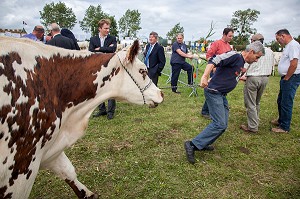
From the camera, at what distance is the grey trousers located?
199 inches

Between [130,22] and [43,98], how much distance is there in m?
68.7

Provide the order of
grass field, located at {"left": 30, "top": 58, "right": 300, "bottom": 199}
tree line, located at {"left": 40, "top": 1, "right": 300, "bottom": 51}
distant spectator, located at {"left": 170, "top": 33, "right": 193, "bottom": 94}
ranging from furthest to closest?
tree line, located at {"left": 40, "top": 1, "right": 300, "bottom": 51} → distant spectator, located at {"left": 170, "top": 33, "right": 193, "bottom": 94} → grass field, located at {"left": 30, "top": 58, "right": 300, "bottom": 199}

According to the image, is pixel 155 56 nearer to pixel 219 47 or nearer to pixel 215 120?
pixel 219 47

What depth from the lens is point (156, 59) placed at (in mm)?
7574

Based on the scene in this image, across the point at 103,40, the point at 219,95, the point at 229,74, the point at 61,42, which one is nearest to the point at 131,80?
the point at 219,95

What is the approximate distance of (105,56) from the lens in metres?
2.49

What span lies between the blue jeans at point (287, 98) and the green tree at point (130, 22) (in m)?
62.4

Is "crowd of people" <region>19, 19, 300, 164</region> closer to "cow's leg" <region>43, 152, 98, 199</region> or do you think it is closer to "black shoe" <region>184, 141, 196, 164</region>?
"black shoe" <region>184, 141, 196, 164</region>

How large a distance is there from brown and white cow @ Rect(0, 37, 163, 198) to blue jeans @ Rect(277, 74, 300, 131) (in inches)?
156

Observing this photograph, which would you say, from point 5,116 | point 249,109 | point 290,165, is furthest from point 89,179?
point 249,109

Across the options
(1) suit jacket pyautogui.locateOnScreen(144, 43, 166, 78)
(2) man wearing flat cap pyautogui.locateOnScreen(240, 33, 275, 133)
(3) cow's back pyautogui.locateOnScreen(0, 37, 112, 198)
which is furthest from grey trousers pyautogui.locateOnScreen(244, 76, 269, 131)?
(3) cow's back pyautogui.locateOnScreen(0, 37, 112, 198)

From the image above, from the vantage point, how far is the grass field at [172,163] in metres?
3.18

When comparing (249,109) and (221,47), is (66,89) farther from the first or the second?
(221,47)

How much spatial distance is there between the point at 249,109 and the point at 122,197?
3.54 metres
